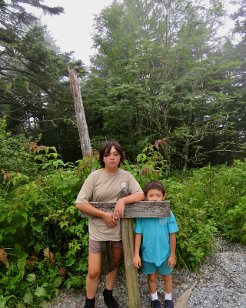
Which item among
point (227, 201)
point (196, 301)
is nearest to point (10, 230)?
point (196, 301)

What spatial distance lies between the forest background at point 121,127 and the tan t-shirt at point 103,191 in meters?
0.86

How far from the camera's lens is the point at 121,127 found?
1321 cm

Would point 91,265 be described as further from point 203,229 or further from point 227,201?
point 227,201

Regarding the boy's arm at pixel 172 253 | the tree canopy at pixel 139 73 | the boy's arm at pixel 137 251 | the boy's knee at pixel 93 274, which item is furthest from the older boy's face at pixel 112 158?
the tree canopy at pixel 139 73

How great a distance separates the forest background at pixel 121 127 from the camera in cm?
340

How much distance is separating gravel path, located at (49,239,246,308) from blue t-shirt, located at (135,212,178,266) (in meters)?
0.79

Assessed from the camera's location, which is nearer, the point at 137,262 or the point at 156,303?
the point at 137,262

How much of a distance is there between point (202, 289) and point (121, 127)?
34.0 feet

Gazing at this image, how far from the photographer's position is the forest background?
3400 mm

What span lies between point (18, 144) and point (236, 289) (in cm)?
538

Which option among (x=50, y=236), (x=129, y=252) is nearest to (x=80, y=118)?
(x=50, y=236)

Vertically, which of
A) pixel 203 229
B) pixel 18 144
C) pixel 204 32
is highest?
pixel 204 32

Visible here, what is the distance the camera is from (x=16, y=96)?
12609 mm

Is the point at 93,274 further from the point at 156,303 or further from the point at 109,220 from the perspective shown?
the point at 156,303
